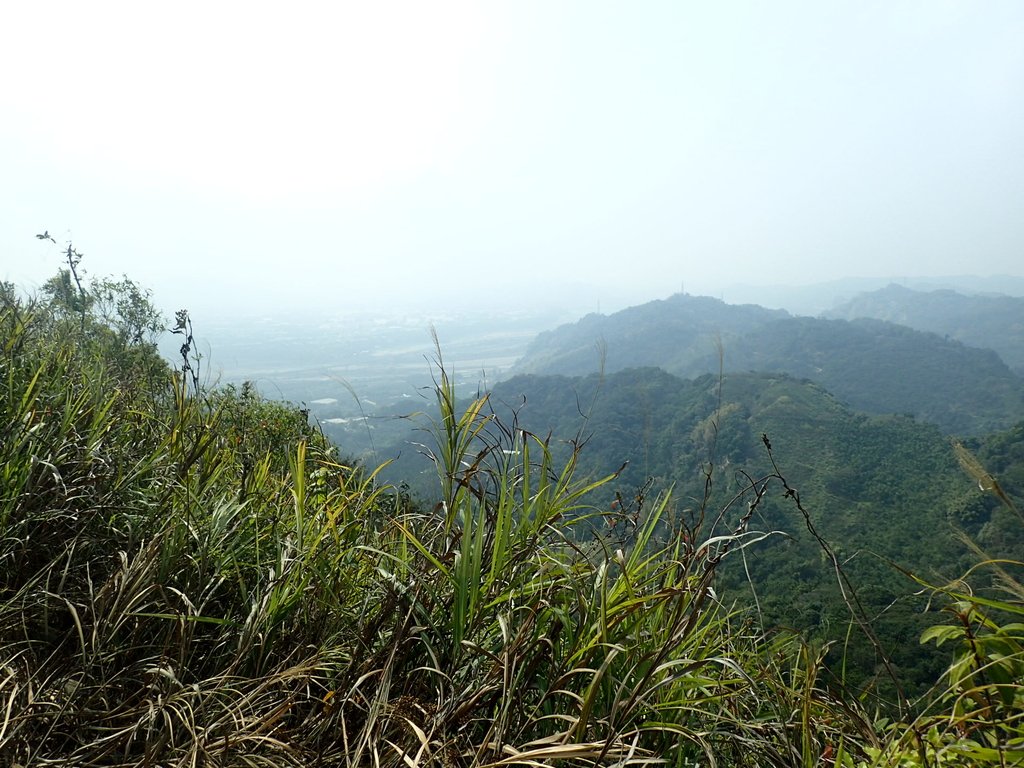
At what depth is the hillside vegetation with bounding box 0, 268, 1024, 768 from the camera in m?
1.22

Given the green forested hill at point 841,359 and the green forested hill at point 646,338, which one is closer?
the green forested hill at point 841,359

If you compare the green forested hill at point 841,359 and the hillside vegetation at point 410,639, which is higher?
the hillside vegetation at point 410,639

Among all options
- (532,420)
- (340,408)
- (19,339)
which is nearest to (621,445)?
(532,420)

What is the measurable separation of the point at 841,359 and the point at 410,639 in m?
131

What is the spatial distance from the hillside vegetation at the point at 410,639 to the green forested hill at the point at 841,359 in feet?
217

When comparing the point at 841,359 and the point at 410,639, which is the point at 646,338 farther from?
the point at 410,639

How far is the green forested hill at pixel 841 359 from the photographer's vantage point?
90188 mm

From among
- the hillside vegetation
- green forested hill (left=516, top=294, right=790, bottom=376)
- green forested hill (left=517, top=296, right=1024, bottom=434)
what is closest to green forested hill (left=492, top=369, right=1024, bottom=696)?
green forested hill (left=517, top=296, right=1024, bottom=434)

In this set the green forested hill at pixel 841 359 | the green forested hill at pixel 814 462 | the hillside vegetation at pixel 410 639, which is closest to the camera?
the hillside vegetation at pixel 410 639

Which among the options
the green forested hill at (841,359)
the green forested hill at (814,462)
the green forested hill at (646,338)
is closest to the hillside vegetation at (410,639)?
the green forested hill at (814,462)

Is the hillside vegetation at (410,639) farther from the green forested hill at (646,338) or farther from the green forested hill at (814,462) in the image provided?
the green forested hill at (646,338)

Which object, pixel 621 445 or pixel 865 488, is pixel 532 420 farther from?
pixel 865 488

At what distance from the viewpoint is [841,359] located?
115000 millimetres

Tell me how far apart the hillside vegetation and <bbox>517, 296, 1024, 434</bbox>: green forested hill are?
6608 cm
